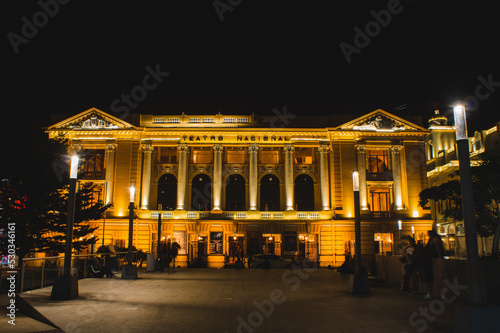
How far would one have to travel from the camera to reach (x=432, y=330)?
884cm

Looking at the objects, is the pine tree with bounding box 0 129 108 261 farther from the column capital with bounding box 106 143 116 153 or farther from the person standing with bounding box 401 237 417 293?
the column capital with bounding box 106 143 116 153

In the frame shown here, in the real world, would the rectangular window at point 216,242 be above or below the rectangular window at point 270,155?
below

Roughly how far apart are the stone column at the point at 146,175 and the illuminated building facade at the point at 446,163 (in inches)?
1360

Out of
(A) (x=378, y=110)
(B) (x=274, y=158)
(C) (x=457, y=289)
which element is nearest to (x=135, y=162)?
(B) (x=274, y=158)

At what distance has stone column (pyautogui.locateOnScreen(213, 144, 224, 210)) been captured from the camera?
152ft

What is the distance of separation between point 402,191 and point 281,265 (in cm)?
1802

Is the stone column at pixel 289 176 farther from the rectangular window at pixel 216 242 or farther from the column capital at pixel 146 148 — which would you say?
the column capital at pixel 146 148

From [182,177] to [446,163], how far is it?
35646 millimetres

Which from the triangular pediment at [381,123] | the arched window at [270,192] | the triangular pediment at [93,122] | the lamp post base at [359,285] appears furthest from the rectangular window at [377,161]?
the lamp post base at [359,285]

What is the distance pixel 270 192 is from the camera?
47875 millimetres

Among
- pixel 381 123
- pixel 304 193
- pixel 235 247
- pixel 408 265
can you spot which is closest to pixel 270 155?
pixel 304 193

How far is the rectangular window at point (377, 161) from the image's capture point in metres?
48.4

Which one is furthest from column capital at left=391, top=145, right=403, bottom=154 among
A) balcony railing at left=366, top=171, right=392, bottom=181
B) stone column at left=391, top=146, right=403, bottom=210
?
balcony railing at left=366, top=171, right=392, bottom=181

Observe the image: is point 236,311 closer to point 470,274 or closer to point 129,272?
point 470,274
